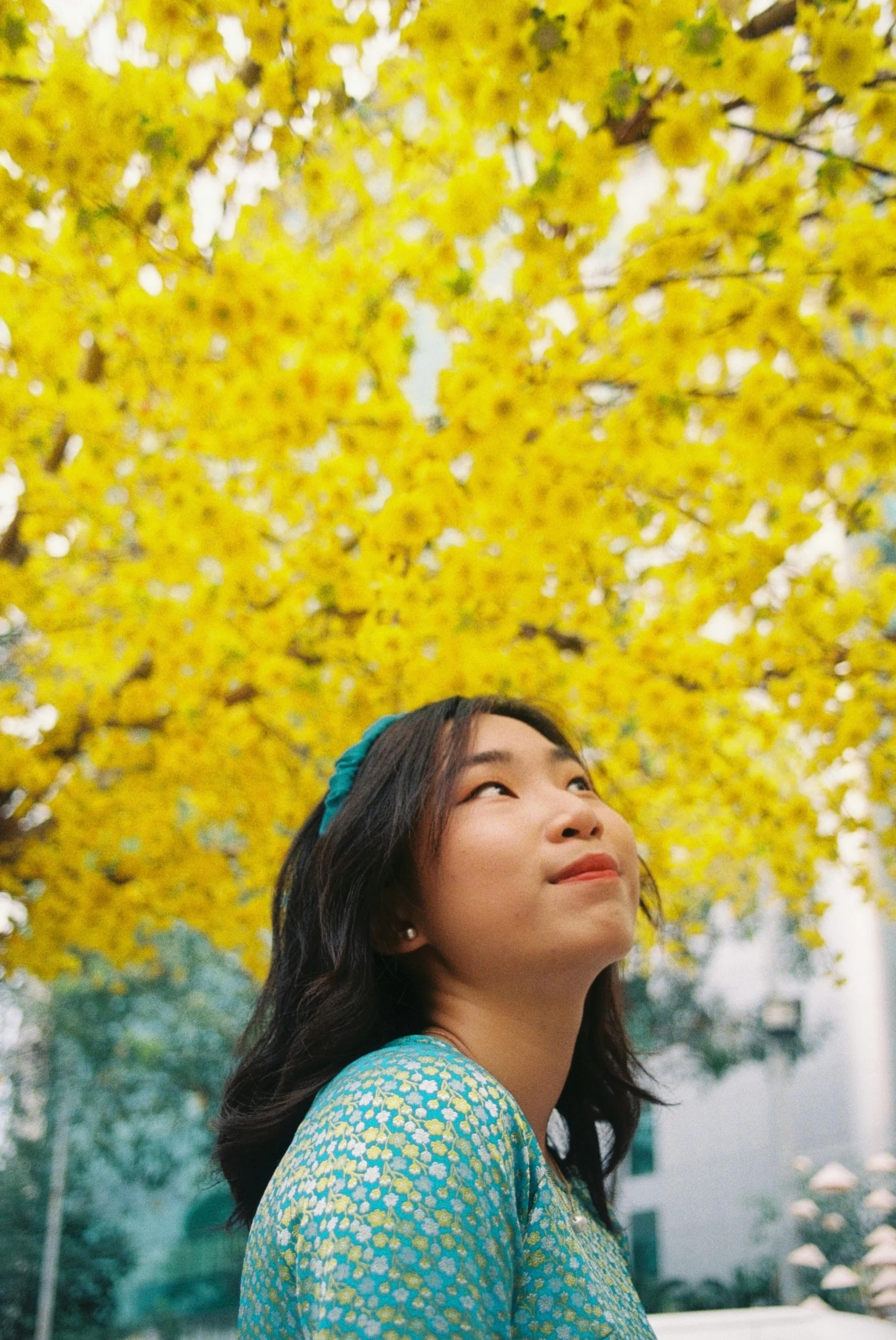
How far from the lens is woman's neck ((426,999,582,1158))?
92cm

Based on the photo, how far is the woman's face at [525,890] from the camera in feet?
2.96

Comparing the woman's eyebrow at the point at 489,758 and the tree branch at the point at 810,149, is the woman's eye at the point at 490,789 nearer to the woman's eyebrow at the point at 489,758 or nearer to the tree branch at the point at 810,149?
the woman's eyebrow at the point at 489,758

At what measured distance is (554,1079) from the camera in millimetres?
952

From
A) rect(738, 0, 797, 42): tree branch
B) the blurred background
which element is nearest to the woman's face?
the blurred background

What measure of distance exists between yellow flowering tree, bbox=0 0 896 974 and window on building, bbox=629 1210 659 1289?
366 cm

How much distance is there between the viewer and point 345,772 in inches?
44.9

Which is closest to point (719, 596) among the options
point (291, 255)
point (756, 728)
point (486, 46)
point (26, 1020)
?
point (756, 728)

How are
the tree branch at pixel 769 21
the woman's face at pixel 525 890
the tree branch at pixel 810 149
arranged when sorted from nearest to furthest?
1. the woman's face at pixel 525 890
2. the tree branch at pixel 810 149
3. the tree branch at pixel 769 21

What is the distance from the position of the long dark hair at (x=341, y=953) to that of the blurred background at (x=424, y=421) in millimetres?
287

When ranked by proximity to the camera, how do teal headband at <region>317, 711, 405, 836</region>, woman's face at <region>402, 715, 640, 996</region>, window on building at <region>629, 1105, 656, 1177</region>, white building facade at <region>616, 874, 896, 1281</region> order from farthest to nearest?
1. window on building at <region>629, 1105, 656, 1177</region>
2. white building facade at <region>616, 874, 896, 1281</region>
3. teal headband at <region>317, 711, 405, 836</region>
4. woman's face at <region>402, 715, 640, 996</region>

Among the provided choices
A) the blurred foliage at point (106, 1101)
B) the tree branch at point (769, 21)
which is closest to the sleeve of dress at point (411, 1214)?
the tree branch at point (769, 21)

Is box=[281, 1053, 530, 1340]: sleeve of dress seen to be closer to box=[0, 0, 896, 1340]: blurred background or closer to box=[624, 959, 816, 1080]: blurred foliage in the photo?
box=[0, 0, 896, 1340]: blurred background

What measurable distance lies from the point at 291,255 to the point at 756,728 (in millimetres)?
1566

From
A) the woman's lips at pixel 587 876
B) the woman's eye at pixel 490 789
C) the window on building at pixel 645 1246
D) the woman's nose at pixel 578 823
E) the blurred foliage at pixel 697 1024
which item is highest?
the woman's eye at pixel 490 789
